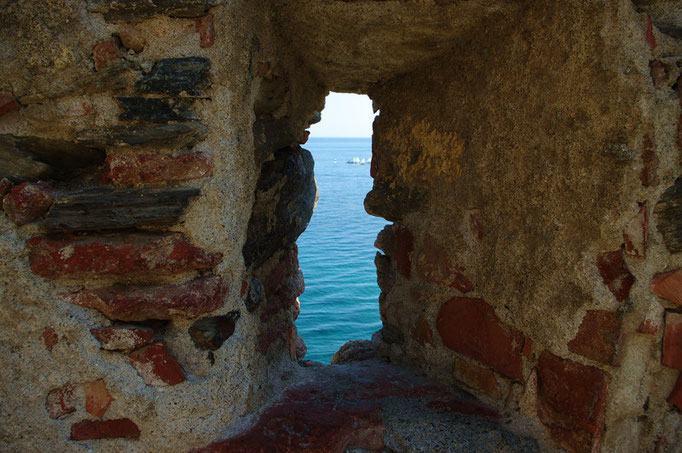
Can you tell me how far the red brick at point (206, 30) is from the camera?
3.19 feet

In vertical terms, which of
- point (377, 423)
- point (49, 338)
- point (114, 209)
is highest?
point (114, 209)

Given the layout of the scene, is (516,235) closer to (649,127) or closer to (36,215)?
(649,127)

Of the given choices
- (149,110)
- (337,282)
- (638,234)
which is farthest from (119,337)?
(337,282)

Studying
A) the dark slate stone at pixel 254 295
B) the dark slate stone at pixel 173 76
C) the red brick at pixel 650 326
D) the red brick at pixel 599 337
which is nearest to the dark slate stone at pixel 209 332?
the dark slate stone at pixel 254 295

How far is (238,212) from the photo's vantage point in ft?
3.53

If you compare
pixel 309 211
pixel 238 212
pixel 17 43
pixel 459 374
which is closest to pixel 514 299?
pixel 459 374

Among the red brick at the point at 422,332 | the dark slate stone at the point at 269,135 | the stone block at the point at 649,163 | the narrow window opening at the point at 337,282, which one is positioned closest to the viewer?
the stone block at the point at 649,163

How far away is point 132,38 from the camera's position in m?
0.97

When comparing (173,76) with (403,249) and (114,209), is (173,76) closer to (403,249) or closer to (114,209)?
(114,209)

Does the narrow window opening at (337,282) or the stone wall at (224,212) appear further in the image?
the narrow window opening at (337,282)

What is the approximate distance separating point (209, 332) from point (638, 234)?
87 centimetres

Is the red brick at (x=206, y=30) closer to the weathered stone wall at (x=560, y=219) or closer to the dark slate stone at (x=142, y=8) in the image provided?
the dark slate stone at (x=142, y=8)

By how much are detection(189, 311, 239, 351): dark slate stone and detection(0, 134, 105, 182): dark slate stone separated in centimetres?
41

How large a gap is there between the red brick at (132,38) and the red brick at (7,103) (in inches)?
9.3
